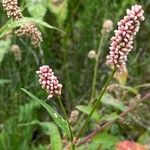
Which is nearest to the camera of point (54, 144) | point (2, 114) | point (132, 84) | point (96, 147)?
point (54, 144)

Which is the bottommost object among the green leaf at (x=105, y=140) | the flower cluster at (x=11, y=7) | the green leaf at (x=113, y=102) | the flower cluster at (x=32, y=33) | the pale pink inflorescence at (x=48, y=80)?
the green leaf at (x=105, y=140)

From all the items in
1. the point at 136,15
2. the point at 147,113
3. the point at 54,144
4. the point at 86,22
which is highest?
the point at 136,15

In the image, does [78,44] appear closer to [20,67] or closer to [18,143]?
[20,67]

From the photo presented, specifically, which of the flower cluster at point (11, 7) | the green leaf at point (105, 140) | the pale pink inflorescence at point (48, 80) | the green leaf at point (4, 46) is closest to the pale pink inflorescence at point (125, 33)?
the pale pink inflorescence at point (48, 80)

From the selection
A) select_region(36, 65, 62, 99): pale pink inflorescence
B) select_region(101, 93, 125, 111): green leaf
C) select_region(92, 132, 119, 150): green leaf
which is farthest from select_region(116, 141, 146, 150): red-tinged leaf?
select_region(36, 65, 62, 99): pale pink inflorescence

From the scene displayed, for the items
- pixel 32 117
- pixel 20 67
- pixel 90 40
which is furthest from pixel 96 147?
pixel 90 40

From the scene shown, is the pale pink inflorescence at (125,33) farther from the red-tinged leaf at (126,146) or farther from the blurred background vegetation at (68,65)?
the blurred background vegetation at (68,65)
